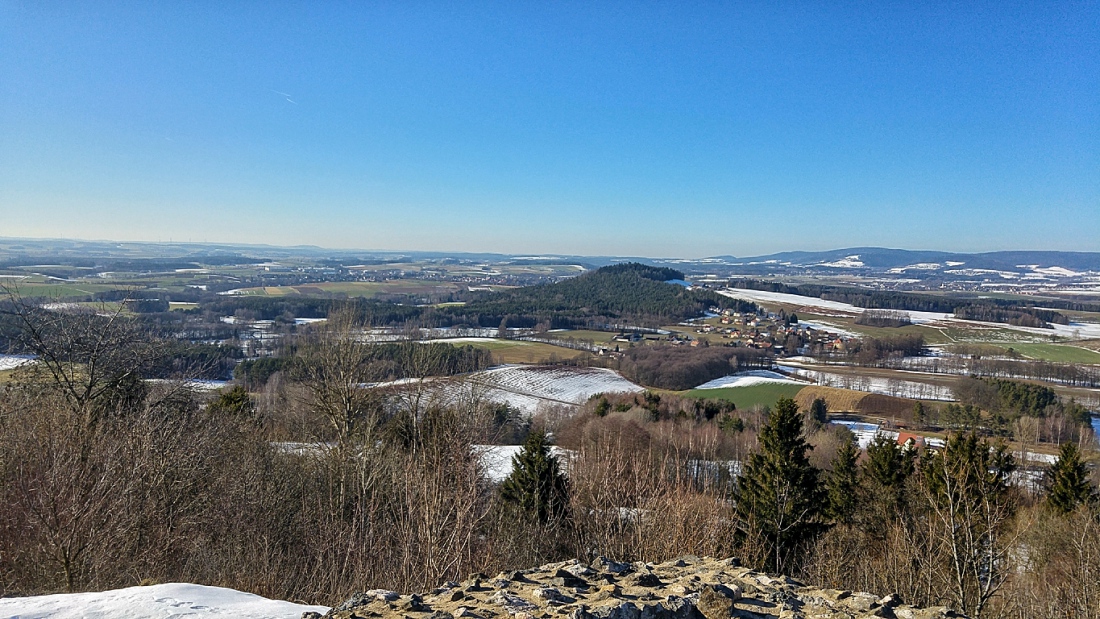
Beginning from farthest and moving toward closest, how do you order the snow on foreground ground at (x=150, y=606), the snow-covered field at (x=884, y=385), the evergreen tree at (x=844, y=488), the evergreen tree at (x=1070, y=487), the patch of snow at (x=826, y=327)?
the patch of snow at (x=826, y=327)
the snow-covered field at (x=884, y=385)
the evergreen tree at (x=844, y=488)
the evergreen tree at (x=1070, y=487)
the snow on foreground ground at (x=150, y=606)

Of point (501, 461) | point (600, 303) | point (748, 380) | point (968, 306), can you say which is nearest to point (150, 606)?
point (501, 461)

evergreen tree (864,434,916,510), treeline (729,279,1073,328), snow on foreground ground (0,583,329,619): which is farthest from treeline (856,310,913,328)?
snow on foreground ground (0,583,329,619)

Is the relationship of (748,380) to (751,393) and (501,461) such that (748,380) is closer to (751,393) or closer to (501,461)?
(751,393)

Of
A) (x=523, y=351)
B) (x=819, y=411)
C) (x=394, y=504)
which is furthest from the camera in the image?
(x=523, y=351)

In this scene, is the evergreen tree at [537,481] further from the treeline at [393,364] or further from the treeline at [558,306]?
the treeline at [558,306]

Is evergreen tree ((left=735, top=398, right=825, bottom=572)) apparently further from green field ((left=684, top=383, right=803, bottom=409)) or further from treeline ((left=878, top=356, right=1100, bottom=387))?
treeline ((left=878, top=356, right=1100, bottom=387))

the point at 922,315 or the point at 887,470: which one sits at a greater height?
the point at 887,470

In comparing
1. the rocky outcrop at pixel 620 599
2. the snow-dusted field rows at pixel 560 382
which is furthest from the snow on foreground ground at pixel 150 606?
the snow-dusted field rows at pixel 560 382
